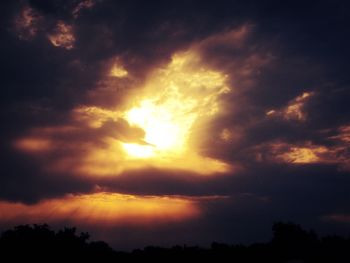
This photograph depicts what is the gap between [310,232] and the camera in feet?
242

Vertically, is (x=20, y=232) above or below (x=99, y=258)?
above

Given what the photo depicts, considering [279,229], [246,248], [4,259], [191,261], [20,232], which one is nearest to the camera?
[4,259]

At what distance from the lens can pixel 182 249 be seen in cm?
5922

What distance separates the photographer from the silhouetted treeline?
48750mm

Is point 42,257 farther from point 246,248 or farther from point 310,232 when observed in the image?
point 310,232

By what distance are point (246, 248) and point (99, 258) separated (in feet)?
75.2

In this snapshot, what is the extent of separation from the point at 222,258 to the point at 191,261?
15.7 ft

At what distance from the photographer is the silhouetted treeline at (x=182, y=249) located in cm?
4875

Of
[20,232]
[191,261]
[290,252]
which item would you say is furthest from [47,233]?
[290,252]

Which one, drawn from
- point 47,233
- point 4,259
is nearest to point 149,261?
point 47,233

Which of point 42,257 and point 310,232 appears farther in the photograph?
point 310,232

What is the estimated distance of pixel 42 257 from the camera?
4731 cm

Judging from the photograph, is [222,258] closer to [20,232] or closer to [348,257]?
[348,257]

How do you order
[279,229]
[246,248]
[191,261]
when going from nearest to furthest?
[191,261] < [246,248] < [279,229]
